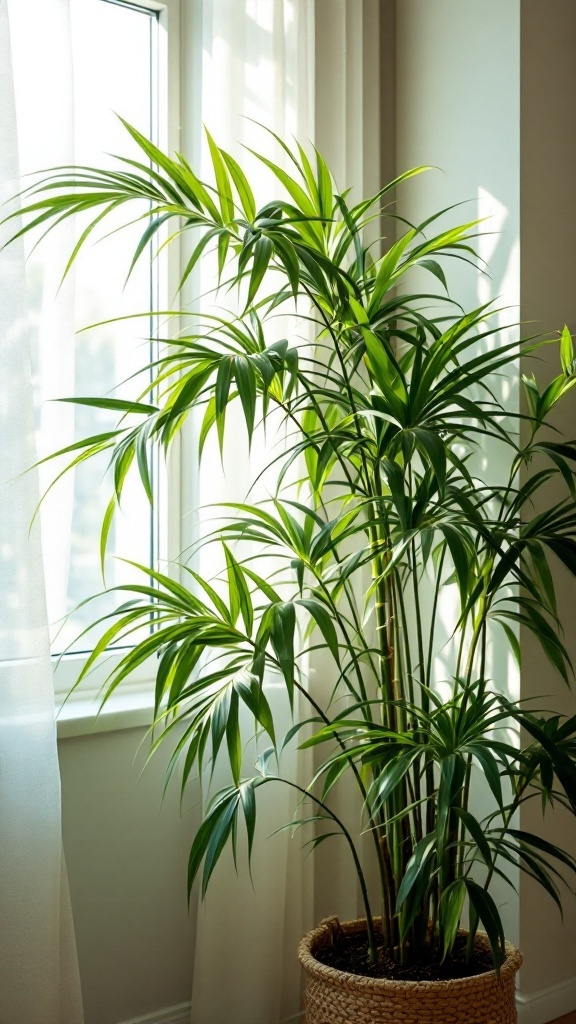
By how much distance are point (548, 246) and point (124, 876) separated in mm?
1596

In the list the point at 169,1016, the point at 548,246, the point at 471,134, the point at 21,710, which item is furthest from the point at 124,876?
the point at 471,134

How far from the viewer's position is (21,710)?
174 centimetres

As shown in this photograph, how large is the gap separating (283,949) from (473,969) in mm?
533

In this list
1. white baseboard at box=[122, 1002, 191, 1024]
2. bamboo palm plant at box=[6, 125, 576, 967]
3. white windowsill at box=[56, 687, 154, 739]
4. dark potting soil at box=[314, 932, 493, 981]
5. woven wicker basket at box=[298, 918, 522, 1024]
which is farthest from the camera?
white baseboard at box=[122, 1002, 191, 1024]

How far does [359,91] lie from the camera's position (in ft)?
7.36

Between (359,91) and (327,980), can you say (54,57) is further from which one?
(327,980)

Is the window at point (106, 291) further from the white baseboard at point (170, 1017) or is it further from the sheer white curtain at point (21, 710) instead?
the white baseboard at point (170, 1017)

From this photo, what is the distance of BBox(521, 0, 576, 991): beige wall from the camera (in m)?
2.09

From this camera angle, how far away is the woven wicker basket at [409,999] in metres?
1.61

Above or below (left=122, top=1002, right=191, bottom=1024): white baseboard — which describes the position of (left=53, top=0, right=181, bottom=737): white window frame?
above

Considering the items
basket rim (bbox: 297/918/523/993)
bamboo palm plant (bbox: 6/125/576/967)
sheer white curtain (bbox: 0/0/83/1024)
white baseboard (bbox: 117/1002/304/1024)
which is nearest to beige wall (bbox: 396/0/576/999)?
bamboo palm plant (bbox: 6/125/576/967)

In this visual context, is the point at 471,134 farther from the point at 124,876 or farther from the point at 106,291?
the point at 124,876

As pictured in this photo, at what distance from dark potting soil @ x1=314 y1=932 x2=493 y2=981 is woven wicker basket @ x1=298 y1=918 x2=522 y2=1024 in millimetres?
50

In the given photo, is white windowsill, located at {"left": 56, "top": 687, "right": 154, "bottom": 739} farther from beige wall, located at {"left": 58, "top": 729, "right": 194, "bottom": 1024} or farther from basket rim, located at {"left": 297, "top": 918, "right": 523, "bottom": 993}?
basket rim, located at {"left": 297, "top": 918, "right": 523, "bottom": 993}
